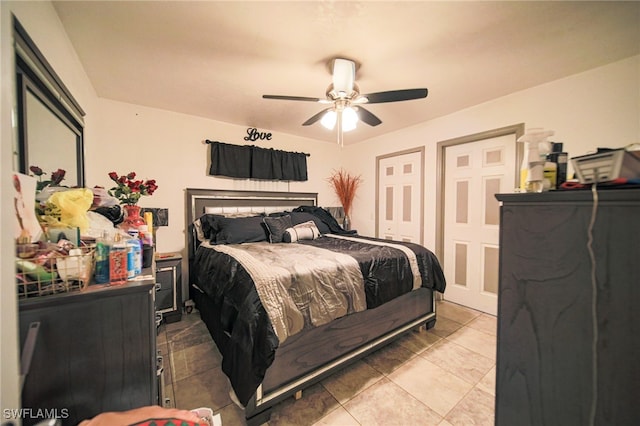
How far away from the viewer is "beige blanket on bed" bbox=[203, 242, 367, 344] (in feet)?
4.48

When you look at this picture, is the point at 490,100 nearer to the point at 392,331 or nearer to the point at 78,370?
the point at 392,331

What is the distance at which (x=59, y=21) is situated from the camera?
1.42 metres

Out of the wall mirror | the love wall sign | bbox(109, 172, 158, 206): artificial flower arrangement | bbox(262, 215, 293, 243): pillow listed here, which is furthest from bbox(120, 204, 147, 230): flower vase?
the love wall sign

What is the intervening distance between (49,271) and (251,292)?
85 centimetres

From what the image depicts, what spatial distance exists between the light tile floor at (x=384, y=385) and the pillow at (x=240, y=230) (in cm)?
98

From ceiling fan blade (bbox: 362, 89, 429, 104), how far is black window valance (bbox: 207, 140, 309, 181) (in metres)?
2.01

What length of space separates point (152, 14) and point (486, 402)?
3.25 meters

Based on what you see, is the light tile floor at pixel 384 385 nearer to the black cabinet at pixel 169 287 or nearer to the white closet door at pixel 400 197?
the black cabinet at pixel 169 287

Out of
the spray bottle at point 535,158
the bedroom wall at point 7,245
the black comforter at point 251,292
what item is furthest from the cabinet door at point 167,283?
the spray bottle at point 535,158

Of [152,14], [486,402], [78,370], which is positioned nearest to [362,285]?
[486,402]

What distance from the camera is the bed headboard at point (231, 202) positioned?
2.95 metres

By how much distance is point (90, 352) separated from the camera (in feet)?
2.24

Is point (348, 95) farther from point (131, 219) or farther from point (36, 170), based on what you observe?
point (36, 170)

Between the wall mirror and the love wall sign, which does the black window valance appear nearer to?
the love wall sign
